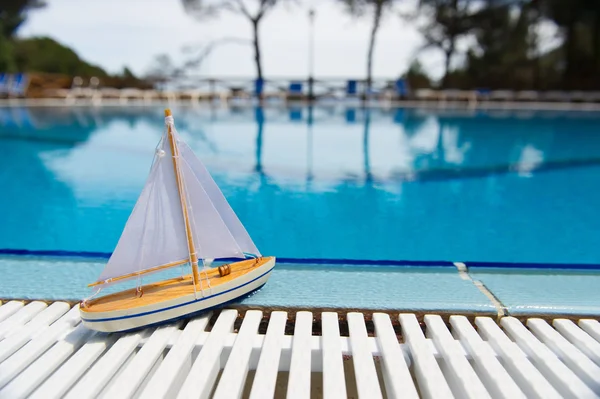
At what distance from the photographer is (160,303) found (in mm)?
1562

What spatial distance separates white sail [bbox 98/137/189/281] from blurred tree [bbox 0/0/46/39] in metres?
29.7

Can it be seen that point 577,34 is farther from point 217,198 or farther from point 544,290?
point 217,198

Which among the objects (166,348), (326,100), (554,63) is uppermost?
(554,63)

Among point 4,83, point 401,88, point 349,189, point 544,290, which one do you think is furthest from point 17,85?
point 544,290

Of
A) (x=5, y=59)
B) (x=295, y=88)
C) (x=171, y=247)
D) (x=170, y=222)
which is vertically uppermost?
(x=5, y=59)

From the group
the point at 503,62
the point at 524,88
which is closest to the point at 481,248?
the point at 524,88

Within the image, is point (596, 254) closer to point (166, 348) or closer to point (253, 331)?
point (253, 331)

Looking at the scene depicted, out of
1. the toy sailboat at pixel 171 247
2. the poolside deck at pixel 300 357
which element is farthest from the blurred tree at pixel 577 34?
the toy sailboat at pixel 171 247

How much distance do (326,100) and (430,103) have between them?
419 cm

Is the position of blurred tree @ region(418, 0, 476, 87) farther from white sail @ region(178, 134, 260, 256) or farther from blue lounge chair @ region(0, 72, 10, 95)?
white sail @ region(178, 134, 260, 256)

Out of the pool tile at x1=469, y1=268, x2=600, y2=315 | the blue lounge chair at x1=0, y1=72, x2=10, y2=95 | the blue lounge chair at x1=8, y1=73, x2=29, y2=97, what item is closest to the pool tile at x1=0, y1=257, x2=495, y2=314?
the pool tile at x1=469, y1=268, x2=600, y2=315

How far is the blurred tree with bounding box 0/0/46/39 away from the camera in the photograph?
2468 cm

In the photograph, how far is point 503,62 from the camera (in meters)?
19.6

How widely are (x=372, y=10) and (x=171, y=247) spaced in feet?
62.4
